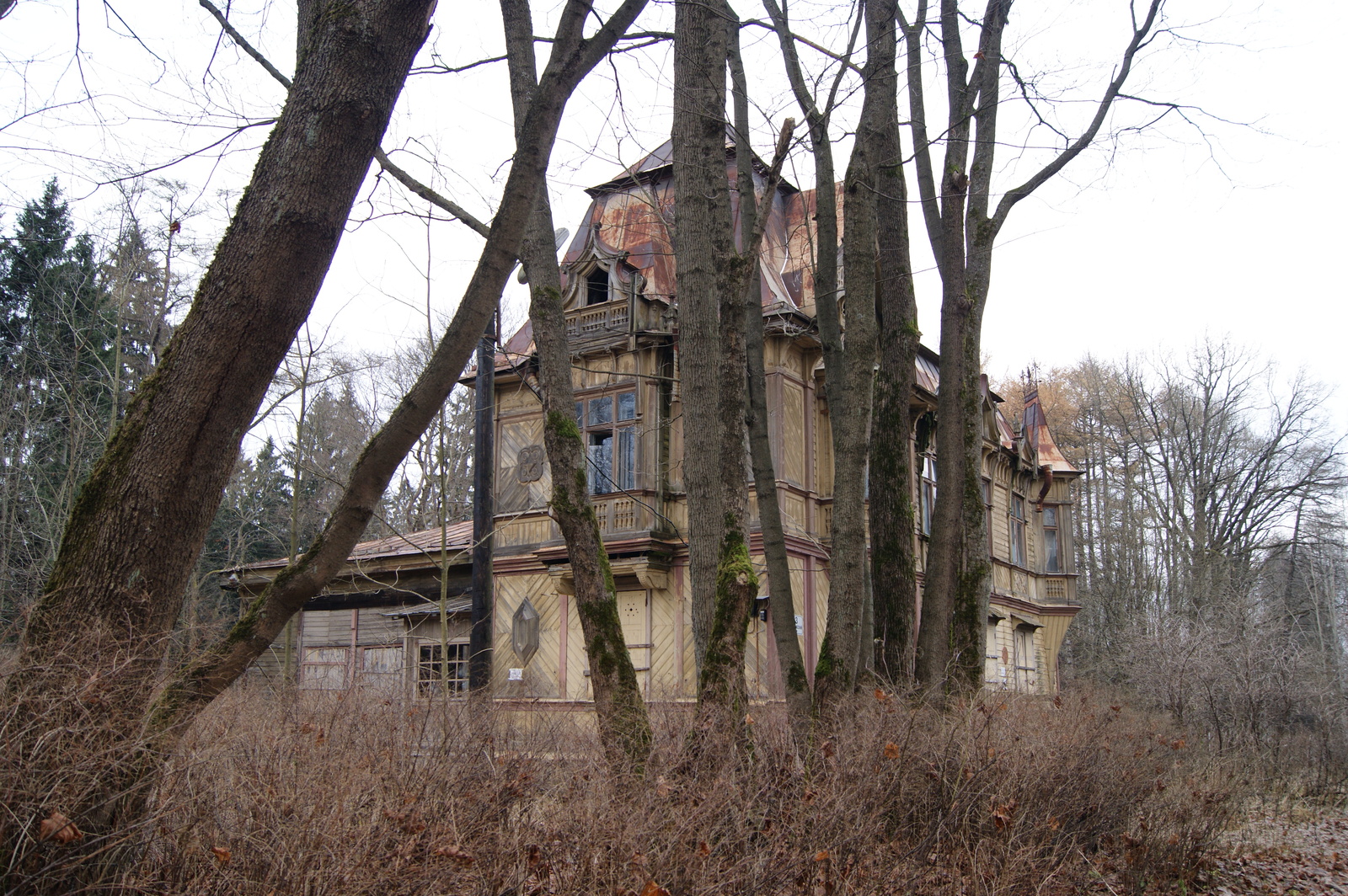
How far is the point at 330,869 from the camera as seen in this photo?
3494 mm

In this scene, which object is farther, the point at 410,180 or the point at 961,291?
the point at 961,291

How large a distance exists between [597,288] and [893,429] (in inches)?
396

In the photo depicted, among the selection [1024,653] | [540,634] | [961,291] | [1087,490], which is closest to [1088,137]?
[961,291]

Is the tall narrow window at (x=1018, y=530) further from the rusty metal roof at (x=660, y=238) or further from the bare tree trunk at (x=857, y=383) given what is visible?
the bare tree trunk at (x=857, y=383)

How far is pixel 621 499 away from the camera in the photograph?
57.0 feet

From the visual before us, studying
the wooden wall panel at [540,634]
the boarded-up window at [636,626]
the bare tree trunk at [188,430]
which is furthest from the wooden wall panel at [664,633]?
the bare tree trunk at [188,430]

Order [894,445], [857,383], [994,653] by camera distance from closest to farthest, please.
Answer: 1. [857,383]
2. [894,445]
3. [994,653]

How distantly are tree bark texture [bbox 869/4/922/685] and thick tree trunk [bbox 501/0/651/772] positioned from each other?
305cm

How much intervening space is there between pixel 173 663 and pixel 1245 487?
34.2m

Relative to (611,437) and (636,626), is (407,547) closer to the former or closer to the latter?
(611,437)

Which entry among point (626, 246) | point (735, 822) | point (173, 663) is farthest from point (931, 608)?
point (626, 246)

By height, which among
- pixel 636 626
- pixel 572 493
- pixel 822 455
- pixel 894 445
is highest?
pixel 822 455

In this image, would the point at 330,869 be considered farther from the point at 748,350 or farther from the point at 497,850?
the point at 748,350

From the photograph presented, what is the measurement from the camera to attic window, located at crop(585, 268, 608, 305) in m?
18.9
